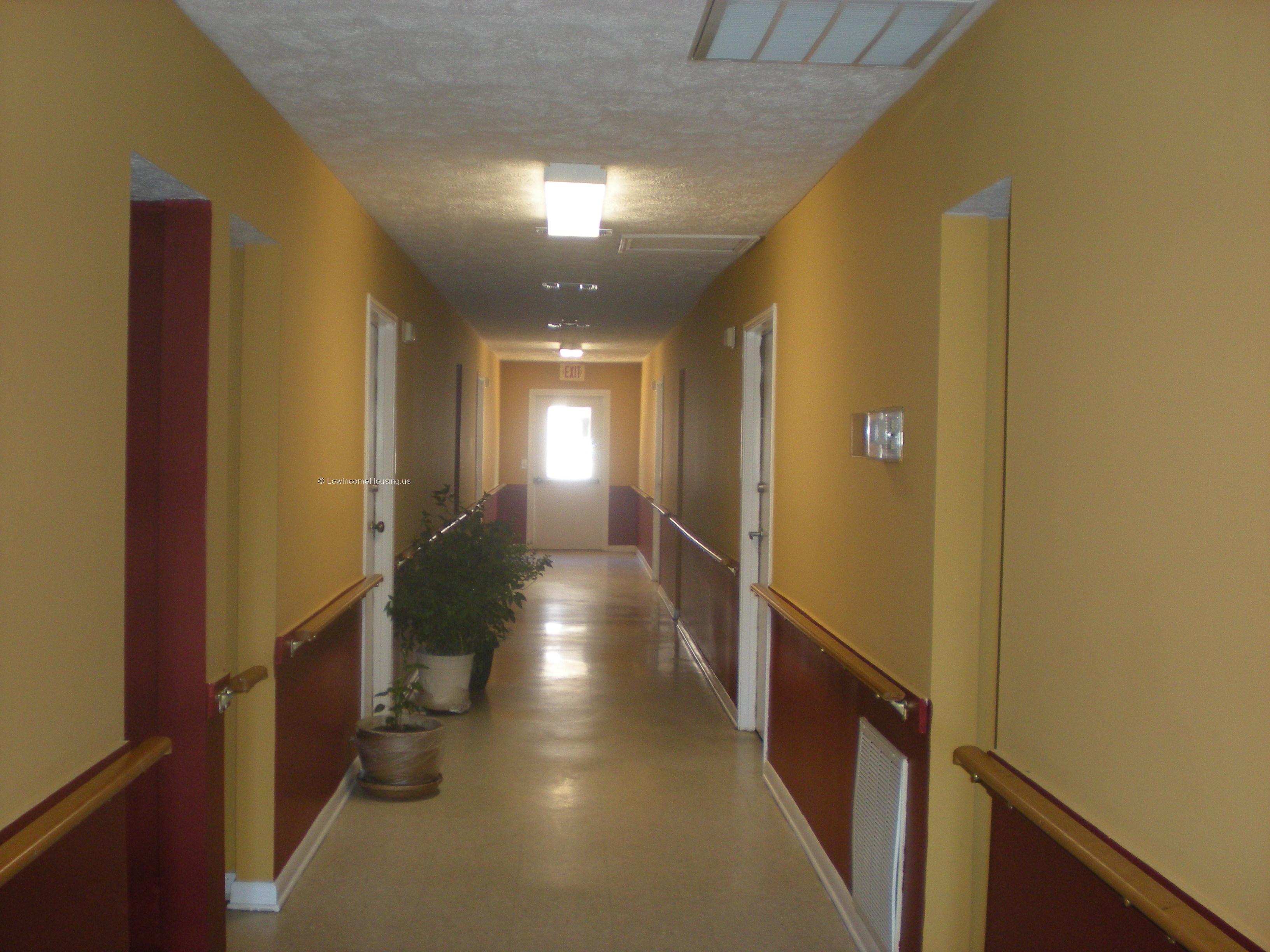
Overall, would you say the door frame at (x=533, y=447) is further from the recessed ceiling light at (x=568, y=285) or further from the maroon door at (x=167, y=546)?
the maroon door at (x=167, y=546)

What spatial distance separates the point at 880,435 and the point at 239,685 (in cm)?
191

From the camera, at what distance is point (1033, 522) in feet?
6.55

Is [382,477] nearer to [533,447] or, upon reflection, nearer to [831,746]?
[831,746]

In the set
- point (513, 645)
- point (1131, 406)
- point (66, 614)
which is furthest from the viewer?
point (513, 645)

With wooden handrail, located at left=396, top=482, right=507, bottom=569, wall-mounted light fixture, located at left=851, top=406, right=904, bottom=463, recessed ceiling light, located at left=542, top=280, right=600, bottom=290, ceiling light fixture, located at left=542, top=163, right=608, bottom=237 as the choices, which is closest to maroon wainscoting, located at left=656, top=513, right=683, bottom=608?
wooden handrail, located at left=396, top=482, right=507, bottom=569

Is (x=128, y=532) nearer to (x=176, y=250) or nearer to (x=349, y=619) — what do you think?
(x=176, y=250)

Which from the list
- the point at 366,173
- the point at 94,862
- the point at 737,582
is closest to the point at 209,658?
the point at 94,862

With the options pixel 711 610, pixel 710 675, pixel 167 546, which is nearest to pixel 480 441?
pixel 711 610

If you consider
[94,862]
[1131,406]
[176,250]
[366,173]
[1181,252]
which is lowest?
[94,862]

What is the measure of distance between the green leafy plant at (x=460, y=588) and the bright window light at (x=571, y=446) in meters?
7.12

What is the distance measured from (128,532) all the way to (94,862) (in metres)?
0.83

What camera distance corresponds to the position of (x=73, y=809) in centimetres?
175

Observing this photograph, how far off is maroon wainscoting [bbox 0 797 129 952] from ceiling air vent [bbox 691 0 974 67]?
→ 206cm

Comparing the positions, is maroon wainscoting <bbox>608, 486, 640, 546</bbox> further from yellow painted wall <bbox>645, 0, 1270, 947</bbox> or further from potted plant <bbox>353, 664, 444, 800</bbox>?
yellow painted wall <bbox>645, 0, 1270, 947</bbox>
